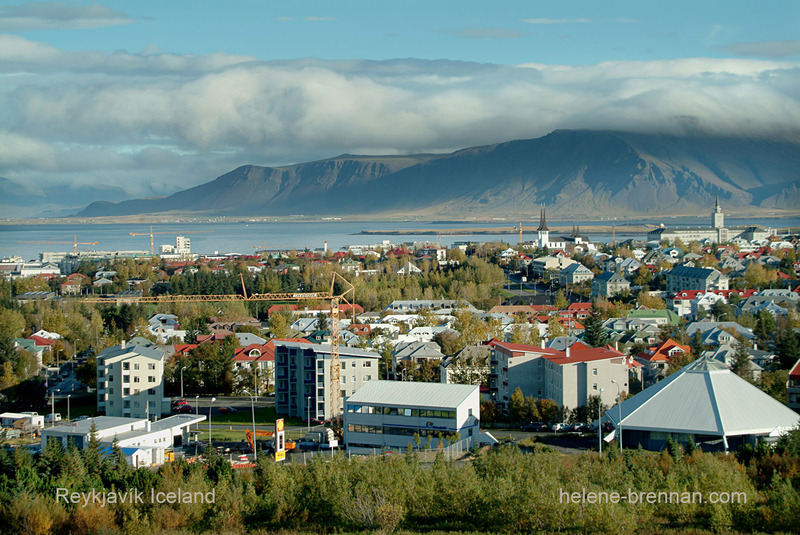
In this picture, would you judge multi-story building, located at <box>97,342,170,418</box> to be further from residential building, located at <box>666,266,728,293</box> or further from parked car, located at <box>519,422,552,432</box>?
residential building, located at <box>666,266,728,293</box>

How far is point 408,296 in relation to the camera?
111 feet

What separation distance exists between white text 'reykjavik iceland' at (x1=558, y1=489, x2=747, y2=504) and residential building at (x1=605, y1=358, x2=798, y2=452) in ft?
11.8

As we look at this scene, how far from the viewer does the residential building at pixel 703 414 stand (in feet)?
41.5

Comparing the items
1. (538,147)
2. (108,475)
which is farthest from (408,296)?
(538,147)

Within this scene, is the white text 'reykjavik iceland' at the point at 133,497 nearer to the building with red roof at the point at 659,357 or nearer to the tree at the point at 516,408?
the tree at the point at 516,408

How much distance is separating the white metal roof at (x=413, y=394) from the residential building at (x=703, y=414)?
8.17 feet

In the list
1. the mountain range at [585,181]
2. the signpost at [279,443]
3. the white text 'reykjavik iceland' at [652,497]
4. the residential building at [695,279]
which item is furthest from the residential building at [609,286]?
the mountain range at [585,181]

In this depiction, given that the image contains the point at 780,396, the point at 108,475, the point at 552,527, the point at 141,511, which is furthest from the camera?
the point at 780,396

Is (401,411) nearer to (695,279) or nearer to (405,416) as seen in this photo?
(405,416)

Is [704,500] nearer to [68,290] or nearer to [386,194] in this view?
[68,290]

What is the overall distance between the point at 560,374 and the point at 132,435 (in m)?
7.42

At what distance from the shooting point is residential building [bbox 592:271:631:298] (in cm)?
3542

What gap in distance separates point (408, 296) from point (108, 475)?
23893mm

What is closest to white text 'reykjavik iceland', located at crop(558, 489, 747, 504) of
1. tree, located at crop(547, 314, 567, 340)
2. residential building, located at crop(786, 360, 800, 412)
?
residential building, located at crop(786, 360, 800, 412)
